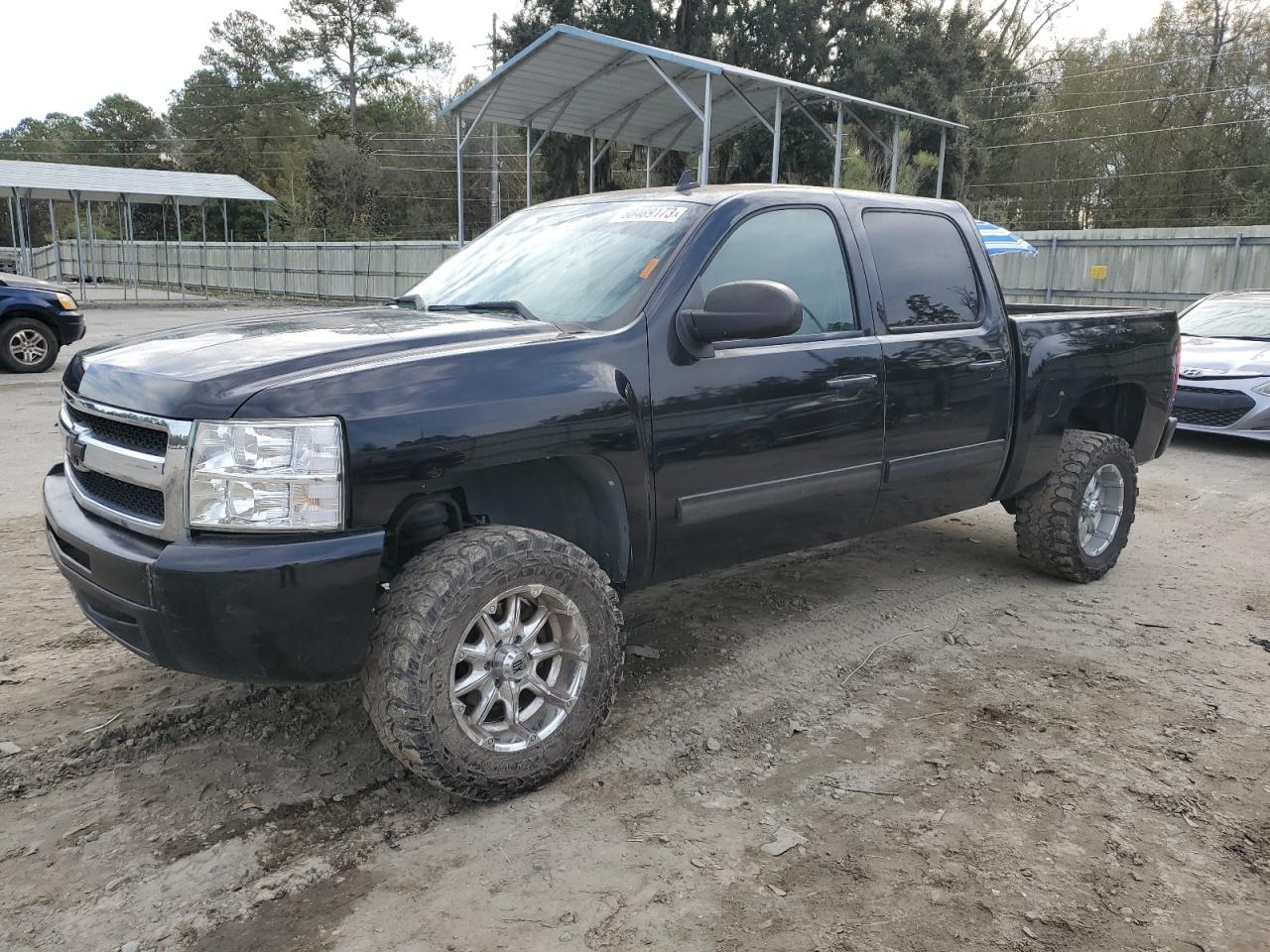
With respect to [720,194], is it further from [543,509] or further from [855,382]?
[543,509]

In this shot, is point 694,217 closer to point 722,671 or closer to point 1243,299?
point 722,671

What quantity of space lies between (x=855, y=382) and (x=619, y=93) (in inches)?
717

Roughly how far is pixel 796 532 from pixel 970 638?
1136 mm

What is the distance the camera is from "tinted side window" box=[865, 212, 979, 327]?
4160 millimetres

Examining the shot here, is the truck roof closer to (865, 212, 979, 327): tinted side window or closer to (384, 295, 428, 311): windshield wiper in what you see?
(865, 212, 979, 327): tinted side window

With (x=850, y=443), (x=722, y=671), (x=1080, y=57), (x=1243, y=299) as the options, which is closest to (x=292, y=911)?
(x=722, y=671)

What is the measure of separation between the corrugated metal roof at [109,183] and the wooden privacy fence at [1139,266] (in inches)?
898

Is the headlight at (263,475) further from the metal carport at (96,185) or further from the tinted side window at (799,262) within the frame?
the metal carport at (96,185)

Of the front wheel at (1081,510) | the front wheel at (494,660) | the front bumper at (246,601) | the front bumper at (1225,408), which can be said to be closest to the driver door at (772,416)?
the front wheel at (494,660)

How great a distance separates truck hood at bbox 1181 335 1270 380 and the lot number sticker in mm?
7862

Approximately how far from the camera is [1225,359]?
9.51 m

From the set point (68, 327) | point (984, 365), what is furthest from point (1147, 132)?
point (984, 365)

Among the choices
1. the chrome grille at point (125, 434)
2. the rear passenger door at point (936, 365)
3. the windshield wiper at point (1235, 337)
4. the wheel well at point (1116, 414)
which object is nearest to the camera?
the chrome grille at point (125, 434)

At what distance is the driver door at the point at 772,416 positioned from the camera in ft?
11.0
